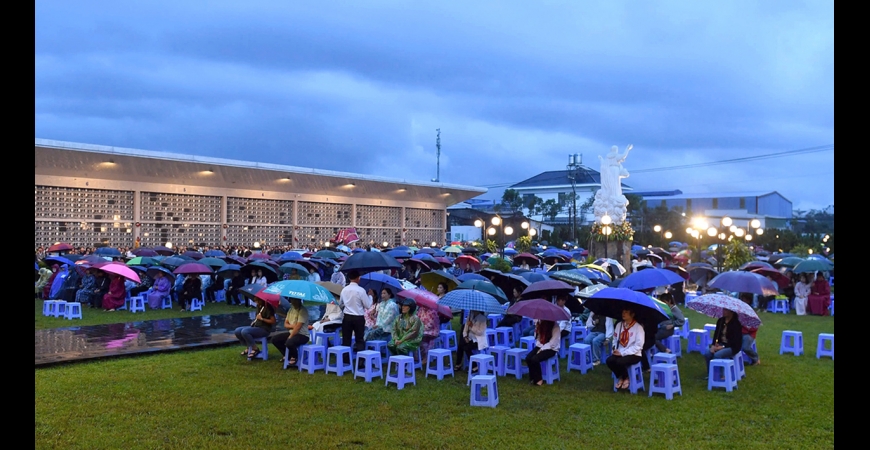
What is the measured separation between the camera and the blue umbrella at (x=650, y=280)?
427 inches

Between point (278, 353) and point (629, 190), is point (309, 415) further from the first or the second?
point (629, 190)

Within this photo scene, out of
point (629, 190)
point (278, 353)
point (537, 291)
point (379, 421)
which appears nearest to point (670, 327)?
point (537, 291)

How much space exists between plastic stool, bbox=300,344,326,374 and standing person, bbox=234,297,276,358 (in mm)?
985

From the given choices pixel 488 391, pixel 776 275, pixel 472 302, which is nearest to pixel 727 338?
pixel 472 302

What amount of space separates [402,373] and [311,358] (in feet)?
5.42

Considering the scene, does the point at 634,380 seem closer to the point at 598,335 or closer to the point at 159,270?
the point at 598,335

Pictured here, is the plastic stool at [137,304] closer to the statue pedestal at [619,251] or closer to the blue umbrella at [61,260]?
the blue umbrella at [61,260]

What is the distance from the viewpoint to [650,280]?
36.0 ft

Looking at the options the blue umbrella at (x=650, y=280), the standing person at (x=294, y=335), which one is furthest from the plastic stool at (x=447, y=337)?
the blue umbrella at (x=650, y=280)

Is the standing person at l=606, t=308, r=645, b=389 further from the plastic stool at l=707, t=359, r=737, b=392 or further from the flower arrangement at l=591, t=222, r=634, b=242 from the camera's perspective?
the flower arrangement at l=591, t=222, r=634, b=242

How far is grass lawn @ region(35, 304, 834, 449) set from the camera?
21.4ft

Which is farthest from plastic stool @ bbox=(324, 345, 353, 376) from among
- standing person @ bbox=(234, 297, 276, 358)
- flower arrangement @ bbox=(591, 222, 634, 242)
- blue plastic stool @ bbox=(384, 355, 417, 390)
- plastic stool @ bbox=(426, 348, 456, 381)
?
flower arrangement @ bbox=(591, 222, 634, 242)
